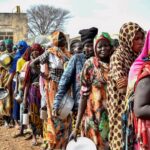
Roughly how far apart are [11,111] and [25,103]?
2.44m

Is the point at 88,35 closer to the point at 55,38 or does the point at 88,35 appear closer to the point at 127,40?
the point at 55,38

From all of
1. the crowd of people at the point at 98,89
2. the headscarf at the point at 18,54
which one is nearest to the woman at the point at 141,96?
the crowd of people at the point at 98,89

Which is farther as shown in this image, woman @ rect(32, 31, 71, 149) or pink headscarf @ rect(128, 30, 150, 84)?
woman @ rect(32, 31, 71, 149)

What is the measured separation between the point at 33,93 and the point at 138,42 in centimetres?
458

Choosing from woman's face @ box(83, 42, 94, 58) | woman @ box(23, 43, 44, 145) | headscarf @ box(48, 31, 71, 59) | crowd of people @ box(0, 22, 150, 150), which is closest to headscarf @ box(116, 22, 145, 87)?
crowd of people @ box(0, 22, 150, 150)

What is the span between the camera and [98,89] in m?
5.07

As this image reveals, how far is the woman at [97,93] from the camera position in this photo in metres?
5.05

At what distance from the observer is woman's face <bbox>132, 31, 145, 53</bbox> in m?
4.22

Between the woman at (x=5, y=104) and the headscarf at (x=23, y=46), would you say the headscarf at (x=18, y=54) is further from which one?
the woman at (x=5, y=104)

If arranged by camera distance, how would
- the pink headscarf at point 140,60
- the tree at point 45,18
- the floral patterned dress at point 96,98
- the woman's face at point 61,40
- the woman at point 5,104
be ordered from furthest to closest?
the tree at point 45,18
the woman at point 5,104
the woman's face at point 61,40
the floral patterned dress at point 96,98
the pink headscarf at point 140,60

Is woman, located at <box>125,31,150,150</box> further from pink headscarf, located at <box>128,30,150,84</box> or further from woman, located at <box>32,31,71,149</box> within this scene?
woman, located at <box>32,31,71,149</box>

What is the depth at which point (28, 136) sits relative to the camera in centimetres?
974

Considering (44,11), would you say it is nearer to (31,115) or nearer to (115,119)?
(31,115)

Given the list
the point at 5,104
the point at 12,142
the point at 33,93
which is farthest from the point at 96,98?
the point at 5,104
